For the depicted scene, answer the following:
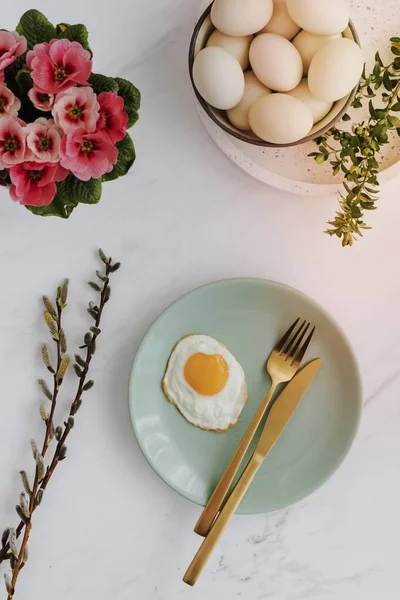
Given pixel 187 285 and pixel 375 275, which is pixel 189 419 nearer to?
pixel 187 285

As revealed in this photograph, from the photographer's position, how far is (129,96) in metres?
0.70

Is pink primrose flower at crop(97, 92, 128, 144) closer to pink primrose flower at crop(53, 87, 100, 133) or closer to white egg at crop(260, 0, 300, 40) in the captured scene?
pink primrose flower at crop(53, 87, 100, 133)

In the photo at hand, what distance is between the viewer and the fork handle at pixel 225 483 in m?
0.84

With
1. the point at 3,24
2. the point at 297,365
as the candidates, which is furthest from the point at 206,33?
the point at 297,365

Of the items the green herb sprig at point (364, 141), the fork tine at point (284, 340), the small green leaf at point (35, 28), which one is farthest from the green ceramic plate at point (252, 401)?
the small green leaf at point (35, 28)

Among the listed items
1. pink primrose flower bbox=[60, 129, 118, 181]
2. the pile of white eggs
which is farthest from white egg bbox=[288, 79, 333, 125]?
pink primrose flower bbox=[60, 129, 118, 181]

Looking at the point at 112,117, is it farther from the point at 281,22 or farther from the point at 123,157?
the point at 281,22

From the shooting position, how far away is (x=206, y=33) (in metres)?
0.76

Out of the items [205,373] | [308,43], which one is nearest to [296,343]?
[205,373]

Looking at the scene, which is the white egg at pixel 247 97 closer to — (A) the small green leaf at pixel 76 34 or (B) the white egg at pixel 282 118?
(B) the white egg at pixel 282 118

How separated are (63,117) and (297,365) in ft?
1.41

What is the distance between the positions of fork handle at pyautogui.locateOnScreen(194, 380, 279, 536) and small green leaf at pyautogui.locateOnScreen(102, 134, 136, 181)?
1.13 feet

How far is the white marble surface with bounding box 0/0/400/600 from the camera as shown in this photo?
860 mm

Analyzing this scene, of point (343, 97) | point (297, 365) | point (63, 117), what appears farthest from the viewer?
point (297, 365)
